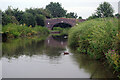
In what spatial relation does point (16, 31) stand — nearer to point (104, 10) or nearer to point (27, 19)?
point (27, 19)

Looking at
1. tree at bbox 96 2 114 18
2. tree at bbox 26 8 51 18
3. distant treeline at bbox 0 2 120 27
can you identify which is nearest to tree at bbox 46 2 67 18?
tree at bbox 26 8 51 18

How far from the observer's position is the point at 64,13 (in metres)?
98.2

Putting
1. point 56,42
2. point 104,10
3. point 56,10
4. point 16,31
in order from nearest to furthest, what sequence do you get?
point 56,42
point 16,31
point 104,10
point 56,10

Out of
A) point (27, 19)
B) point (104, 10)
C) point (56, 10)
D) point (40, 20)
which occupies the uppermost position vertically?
point (56, 10)

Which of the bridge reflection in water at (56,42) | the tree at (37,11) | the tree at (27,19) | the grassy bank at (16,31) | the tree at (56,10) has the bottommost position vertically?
the bridge reflection in water at (56,42)

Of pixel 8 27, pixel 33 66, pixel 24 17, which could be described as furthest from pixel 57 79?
pixel 24 17

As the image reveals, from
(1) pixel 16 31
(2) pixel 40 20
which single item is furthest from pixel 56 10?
(1) pixel 16 31

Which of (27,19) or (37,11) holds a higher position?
(37,11)

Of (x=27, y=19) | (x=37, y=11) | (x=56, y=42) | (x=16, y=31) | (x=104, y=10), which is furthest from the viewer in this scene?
(x=37, y=11)

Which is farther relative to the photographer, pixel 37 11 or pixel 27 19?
pixel 37 11

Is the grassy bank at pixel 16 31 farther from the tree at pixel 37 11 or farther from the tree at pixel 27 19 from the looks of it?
the tree at pixel 37 11

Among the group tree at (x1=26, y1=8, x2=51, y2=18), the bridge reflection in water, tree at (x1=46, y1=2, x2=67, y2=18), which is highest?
tree at (x1=46, y1=2, x2=67, y2=18)

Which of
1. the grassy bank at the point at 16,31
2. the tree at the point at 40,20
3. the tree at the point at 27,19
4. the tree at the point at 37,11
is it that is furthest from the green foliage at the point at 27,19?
the tree at the point at 37,11

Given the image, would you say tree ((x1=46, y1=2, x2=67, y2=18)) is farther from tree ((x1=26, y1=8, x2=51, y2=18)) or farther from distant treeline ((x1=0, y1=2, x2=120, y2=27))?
distant treeline ((x1=0, y1=2, x2=120, y2=27))
